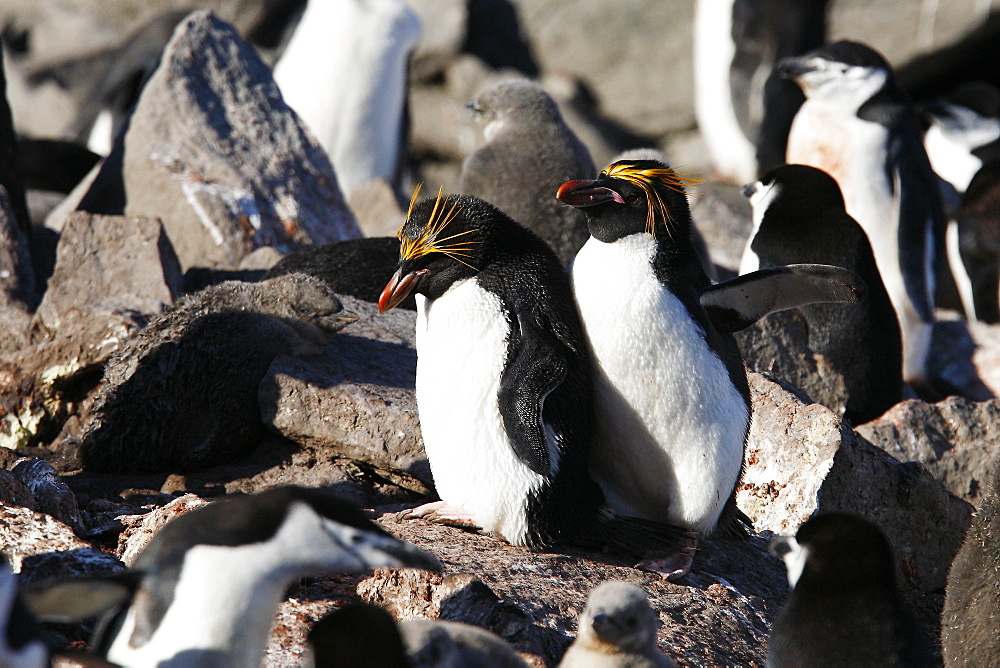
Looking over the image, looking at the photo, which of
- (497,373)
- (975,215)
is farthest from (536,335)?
(975,215)

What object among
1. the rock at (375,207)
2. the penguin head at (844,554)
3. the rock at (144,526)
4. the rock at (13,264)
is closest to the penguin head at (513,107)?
the rock at (375,207)

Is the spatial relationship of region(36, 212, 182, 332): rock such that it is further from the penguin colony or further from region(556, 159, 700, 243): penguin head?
region(556, 159, 700, 243): penguin head

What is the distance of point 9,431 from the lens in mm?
4582

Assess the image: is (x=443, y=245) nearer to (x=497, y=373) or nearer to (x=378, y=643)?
(x=497, y=373)

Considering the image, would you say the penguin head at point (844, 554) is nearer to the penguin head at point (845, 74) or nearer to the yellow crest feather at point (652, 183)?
the yellow crest feather at point (652, 183)

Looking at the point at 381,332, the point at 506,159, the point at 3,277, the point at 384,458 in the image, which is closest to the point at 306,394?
the point at 384,458

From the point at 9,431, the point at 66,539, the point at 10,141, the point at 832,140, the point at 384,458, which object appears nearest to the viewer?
the point at 66,539

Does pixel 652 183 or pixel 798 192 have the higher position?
pixel 652 183

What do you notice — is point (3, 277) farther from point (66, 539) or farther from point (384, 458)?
point (66, 539)

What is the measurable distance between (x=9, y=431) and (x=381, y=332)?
1.49 meters

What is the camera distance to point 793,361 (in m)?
5.63

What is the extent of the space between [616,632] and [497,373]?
3.61 feet

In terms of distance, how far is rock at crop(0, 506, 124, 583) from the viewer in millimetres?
2855

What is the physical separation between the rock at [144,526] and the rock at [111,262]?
195 cm
